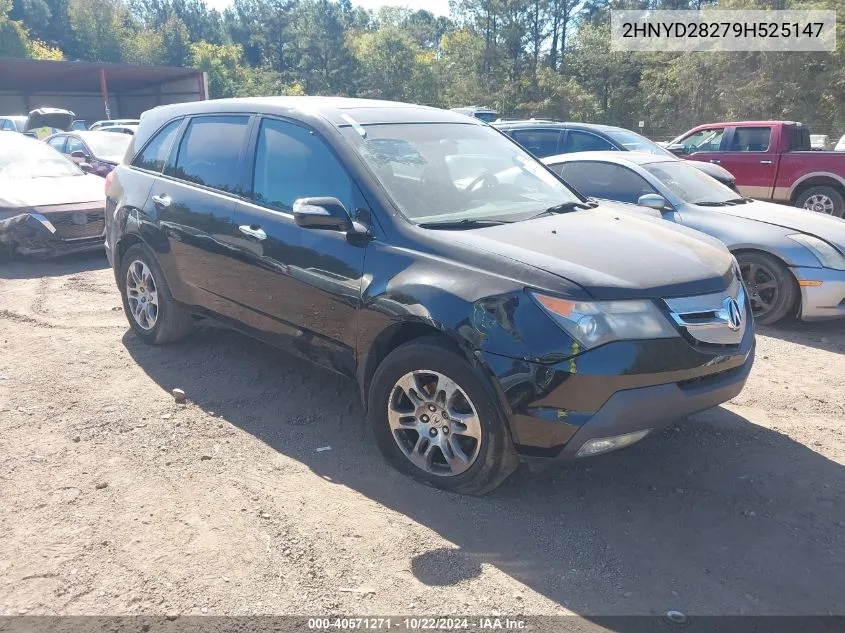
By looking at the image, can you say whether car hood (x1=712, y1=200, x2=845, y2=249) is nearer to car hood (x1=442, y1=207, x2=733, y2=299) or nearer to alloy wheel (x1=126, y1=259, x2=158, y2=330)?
car hood (x1=442, y1=207, x2=733, y2=299)

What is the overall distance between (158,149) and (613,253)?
12.0ft

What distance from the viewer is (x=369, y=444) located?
4.01 m

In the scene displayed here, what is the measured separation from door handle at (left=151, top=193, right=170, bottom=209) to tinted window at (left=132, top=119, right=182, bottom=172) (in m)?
0.29

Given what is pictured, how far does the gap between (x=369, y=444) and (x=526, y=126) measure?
789 centimetres

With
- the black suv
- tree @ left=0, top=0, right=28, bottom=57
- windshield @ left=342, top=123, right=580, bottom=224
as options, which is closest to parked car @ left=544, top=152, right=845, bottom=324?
windshield @ left=342, top=123, right=580, bottom=224

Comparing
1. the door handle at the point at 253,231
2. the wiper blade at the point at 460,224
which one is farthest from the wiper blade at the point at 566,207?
the door handle at the point at 253,231

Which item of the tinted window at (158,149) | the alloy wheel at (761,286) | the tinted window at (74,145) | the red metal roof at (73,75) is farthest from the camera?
the red metal roof at (73,75)

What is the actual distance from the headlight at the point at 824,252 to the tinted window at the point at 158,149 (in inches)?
209

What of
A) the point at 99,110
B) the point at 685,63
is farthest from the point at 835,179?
the point at 99,110

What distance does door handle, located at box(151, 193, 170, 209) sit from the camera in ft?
16.1

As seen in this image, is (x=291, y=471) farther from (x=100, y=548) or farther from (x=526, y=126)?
(x=526, y=126)

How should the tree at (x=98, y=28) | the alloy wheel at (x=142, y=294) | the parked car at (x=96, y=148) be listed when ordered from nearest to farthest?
the alloy wheel at (x=142, y=294), the parked car at (x=96, y=148), the tree at (x=98, y=28)

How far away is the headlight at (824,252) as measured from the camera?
5.93m

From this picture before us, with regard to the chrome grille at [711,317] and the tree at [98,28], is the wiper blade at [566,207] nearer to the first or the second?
the chrome grille at [711,317]
